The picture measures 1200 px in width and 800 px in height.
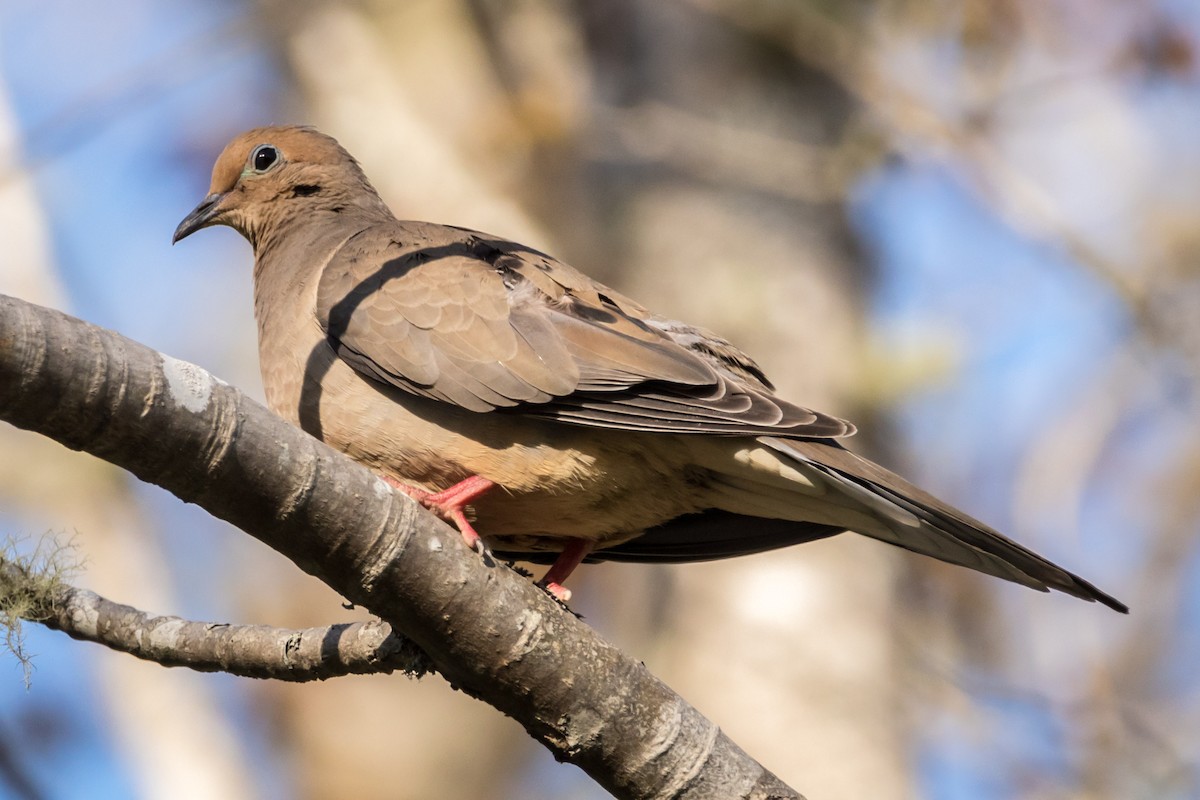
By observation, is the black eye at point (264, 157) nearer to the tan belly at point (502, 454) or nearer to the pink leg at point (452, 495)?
the tan belly at point (502, 454)

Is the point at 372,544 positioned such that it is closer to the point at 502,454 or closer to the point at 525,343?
the point at 502,454

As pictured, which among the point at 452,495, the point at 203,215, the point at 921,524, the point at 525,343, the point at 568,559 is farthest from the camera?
the point at 203,215

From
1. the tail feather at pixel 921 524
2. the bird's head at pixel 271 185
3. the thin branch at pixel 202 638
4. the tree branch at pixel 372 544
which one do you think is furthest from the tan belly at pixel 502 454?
the bird's head at pixel 271 185

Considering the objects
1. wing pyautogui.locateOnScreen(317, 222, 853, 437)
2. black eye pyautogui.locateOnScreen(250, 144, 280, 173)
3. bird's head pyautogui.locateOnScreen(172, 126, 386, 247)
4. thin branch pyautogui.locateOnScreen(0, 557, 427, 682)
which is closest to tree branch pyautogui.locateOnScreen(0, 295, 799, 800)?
thin branch pyautogui.locateOnScreen(0, 557, 427, 682)

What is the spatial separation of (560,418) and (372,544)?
1.14 m

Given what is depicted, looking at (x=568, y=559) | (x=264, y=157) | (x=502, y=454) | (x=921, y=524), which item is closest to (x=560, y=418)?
(x=502, y=454)

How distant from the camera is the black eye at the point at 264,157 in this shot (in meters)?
5.36

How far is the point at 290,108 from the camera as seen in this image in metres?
10.3

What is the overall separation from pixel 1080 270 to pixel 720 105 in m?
2.61

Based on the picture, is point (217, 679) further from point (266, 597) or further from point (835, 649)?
point (835, 649)

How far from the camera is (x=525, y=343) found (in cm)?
405

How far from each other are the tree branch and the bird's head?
263cm

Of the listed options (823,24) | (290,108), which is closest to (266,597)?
(290,108)

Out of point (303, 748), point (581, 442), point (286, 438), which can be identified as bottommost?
point (303, 748)
